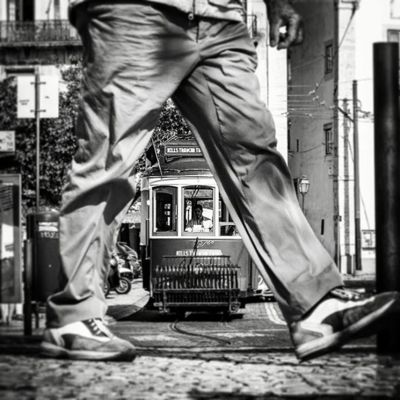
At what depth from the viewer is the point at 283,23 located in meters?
2.69

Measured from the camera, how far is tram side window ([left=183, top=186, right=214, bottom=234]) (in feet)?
48.3

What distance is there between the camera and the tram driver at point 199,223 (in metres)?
14.7

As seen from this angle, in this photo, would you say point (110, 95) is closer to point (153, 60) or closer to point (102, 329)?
point (153, 60)

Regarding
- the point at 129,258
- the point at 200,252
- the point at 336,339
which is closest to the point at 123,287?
the point at 200,252

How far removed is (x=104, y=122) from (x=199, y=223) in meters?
12.3

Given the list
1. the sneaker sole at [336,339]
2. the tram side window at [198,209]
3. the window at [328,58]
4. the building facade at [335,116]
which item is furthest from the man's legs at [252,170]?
the window at [328,58]

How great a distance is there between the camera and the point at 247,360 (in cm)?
244

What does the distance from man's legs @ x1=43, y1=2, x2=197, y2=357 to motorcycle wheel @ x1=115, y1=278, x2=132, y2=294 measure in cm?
1706

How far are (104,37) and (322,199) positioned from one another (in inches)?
1446

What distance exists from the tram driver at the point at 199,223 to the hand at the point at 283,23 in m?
12.0

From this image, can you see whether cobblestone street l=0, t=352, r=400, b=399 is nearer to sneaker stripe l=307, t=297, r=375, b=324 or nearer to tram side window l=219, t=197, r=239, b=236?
sneaker stripe l=307, t=297, r=375, b=324

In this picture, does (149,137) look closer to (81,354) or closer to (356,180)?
(81,354)

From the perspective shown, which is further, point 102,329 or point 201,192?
point 201,192

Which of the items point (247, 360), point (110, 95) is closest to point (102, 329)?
point (247, 360)
